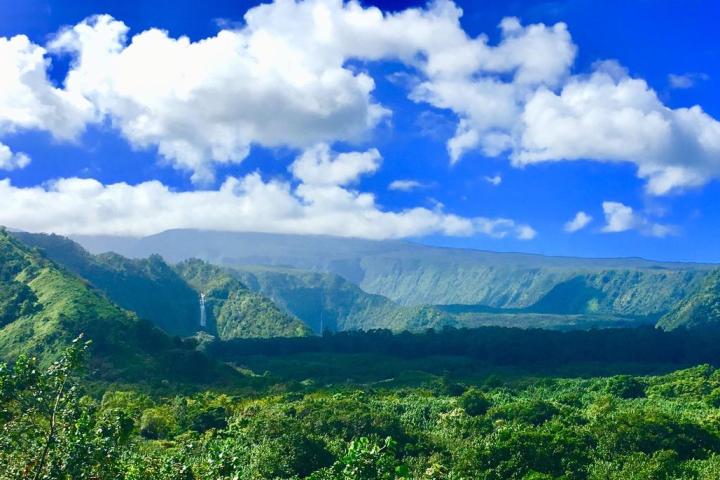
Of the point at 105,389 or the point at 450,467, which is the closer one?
the point at 450,467

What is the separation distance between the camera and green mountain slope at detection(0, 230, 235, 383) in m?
130

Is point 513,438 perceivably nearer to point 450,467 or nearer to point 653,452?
point 450,467

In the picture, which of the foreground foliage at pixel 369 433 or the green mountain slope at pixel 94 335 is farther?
the green mountain slope at pixel 94 335

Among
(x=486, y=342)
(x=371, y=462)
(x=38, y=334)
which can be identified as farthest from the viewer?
(x=486, y=342)

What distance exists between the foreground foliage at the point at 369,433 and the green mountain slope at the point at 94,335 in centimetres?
2458

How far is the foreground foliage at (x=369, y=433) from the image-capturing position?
1964 centimetres

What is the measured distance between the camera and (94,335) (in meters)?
136

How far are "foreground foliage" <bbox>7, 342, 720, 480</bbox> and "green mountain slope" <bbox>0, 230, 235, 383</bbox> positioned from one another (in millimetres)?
24584

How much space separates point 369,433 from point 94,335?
9242 cm

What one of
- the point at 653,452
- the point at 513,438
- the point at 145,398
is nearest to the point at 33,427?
the point at 513,438

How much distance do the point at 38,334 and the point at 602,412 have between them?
113 meters

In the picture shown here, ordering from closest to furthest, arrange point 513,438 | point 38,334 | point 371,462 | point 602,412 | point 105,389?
point 371,462
point 513,438
point 602,412
point 105,389
point 38,334

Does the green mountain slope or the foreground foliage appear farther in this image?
the green mountain slope

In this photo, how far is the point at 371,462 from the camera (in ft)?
52.2
